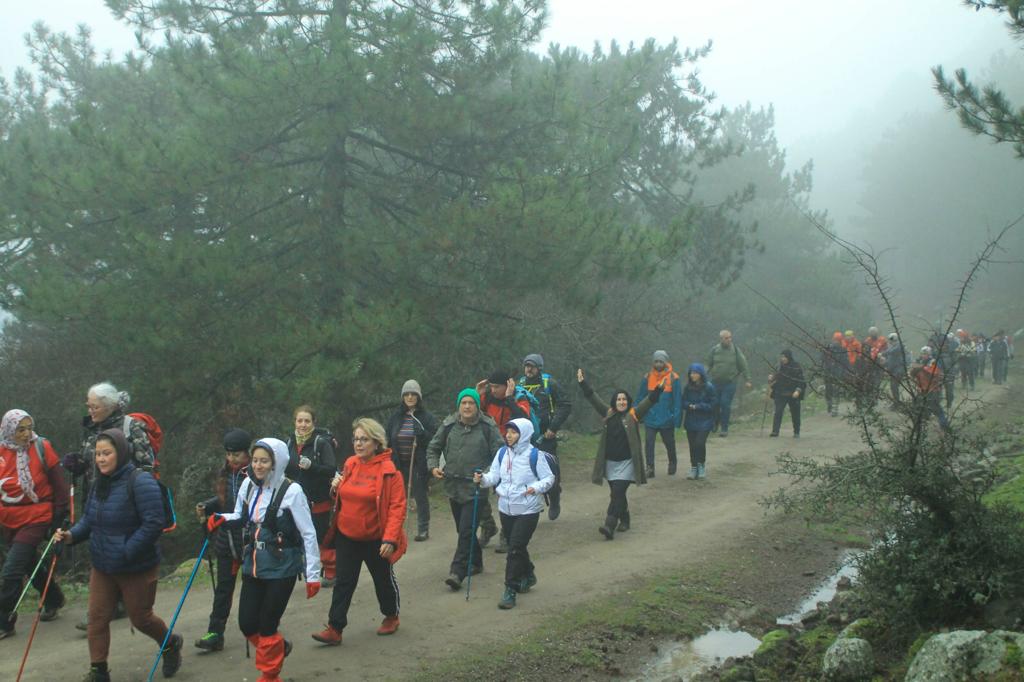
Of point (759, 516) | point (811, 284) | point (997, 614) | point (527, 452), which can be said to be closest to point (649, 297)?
point (811, 284)

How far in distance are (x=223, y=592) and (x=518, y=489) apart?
8.17 ft

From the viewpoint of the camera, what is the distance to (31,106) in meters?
26.5

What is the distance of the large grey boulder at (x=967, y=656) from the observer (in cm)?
485

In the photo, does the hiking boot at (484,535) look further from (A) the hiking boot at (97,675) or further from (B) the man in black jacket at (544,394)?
(A) the hiking boot at (97,675)

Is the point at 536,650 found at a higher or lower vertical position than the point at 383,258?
lower

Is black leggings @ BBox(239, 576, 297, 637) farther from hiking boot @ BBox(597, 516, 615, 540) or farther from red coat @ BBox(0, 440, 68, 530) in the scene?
hiking boot @ BBox(597, 516, 615, 540)

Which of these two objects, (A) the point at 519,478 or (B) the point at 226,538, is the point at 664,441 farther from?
(B) the point at 226,538

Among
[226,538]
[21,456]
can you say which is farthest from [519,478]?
[21,456]

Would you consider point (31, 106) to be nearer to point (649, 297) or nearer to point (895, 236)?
point (649, 297)

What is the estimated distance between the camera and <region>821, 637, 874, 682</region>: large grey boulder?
567 cm

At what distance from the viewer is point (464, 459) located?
8242 millimetres

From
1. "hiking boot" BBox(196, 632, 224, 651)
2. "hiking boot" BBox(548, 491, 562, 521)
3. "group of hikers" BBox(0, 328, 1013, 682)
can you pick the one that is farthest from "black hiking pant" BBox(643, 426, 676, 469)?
"hiking boot" BBox(196, 632, 224, 651)

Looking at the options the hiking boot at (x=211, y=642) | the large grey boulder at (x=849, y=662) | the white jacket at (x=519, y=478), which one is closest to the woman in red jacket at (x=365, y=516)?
the hiking boot at (x=211, y=642)

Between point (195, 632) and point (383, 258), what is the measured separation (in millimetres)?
7385
